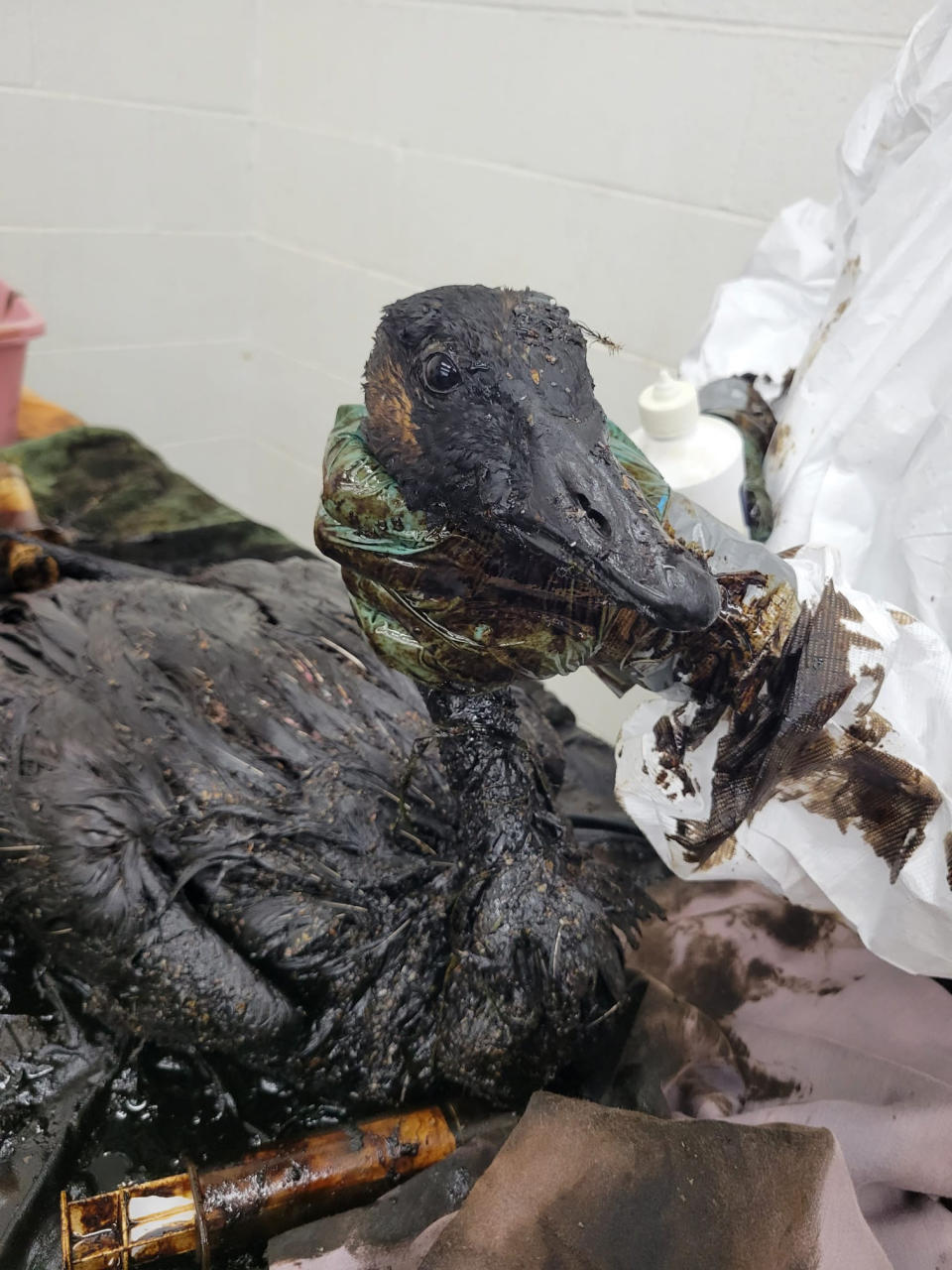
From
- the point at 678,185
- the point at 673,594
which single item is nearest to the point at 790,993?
the point at 673,594

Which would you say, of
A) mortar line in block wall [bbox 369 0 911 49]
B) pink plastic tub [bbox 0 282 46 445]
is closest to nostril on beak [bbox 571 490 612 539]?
mortar line in block wall [bbox 369 0 911 49]

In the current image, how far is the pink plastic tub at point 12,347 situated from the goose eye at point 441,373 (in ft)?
3.41

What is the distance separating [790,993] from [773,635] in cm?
34

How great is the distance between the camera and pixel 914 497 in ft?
2.81

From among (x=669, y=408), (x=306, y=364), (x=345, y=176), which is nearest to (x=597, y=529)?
(x=669, y=408)

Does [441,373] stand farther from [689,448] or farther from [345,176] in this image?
[345,176]

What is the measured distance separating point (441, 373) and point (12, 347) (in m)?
1.07

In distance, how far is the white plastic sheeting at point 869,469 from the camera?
2.24 ft

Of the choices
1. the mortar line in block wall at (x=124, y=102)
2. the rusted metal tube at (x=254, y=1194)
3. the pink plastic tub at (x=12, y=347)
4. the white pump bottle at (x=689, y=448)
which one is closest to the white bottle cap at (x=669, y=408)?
the white pump bottle at (x=689, y=448)

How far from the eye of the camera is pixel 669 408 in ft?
2.94

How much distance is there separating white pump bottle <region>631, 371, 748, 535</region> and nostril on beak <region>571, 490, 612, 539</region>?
1.32ft

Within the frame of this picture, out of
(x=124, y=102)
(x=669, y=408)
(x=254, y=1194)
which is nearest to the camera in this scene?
(x=254, y=1194)

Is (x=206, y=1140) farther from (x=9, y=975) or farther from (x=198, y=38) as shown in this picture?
(x=198, y=38)

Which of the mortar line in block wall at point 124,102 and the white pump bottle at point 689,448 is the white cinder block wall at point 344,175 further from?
the white pump bottle at point 689,448
